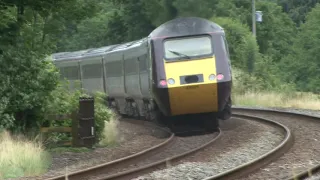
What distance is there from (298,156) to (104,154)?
13.5 ft

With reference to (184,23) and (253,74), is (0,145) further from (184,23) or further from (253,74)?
(253,74)

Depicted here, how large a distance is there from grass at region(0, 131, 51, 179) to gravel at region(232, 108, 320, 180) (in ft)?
12.7

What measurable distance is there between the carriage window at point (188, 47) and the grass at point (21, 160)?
5042mm

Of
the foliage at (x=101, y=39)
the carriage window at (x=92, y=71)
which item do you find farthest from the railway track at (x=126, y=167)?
the carriage window at (x=92, y=71)

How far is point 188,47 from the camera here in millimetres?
16906

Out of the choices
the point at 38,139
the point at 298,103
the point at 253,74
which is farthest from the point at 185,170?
the point at 253,74

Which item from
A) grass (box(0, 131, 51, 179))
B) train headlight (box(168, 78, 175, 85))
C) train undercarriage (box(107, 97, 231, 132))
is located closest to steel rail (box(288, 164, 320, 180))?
grass (box(0, 131, 51, 179))

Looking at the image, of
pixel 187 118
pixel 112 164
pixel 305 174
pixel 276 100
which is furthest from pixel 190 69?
pixel 276 100

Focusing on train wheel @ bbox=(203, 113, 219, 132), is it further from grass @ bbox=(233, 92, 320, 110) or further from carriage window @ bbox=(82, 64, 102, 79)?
grass @ bbox=(233, 92, 320, 110)

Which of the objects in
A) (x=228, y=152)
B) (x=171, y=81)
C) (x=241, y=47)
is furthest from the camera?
(x=241, y=47)

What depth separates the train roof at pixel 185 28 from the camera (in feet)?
55.9

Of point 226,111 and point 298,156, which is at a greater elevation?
point 226,111

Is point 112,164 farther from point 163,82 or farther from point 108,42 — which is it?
point 108,42

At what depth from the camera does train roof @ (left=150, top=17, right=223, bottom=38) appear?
17047 millimetres
